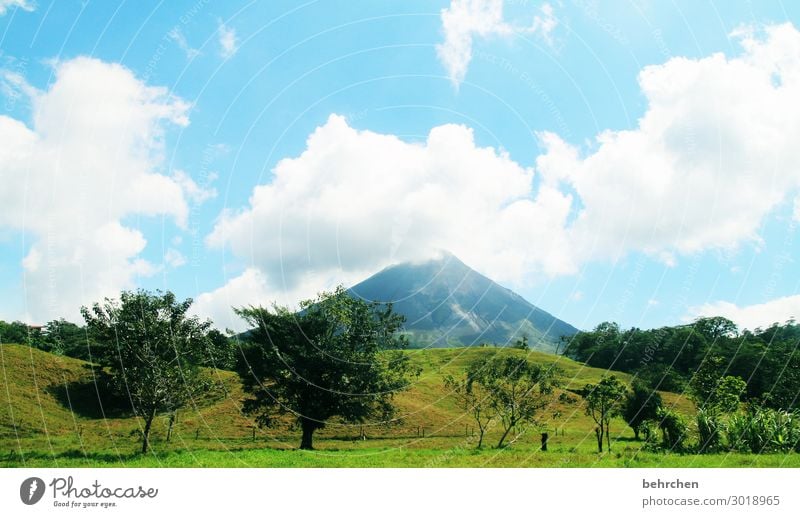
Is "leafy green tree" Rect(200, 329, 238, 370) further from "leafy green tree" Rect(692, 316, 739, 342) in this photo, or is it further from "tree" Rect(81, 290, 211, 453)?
"leafy green tree" Rect(692, 316, 739, 342)

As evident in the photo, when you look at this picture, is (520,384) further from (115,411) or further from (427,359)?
(427,359)

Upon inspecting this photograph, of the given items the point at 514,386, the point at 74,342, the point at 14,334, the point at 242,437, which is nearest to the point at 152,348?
the point at 242,437

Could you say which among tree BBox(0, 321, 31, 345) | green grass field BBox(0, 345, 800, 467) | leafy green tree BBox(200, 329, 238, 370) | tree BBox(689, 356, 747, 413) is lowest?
green grass field BBox(0, 345, 800, 467)

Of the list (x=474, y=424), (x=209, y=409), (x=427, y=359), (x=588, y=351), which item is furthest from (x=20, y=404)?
(x=588, y=351)

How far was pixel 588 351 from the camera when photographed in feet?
382

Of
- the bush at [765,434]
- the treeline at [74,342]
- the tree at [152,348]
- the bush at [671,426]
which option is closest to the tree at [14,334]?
the treeline at [74,342]

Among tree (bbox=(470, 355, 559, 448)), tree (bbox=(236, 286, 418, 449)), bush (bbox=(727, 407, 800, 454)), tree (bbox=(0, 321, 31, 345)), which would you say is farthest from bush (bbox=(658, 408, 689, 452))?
tree (bbox=(0, 321, 31, 345))

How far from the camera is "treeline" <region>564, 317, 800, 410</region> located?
43.1 metres

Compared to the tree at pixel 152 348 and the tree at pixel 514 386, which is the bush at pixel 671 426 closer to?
the tree at pixel 514 386

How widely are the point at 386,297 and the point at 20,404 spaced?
138158 mm

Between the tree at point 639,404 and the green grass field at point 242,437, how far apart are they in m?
1.84

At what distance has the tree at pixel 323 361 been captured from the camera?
112 feet

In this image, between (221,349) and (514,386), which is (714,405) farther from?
(221,349)
